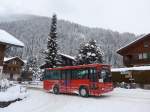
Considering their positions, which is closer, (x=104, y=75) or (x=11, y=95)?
(x=11, y=95)

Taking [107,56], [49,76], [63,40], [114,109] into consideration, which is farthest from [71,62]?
[63,40]

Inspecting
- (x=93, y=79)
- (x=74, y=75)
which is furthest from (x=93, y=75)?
(x=74, y=75)

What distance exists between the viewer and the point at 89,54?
47875 mm

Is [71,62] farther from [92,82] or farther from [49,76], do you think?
[92,82]

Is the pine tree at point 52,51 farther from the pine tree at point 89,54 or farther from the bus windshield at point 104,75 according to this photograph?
the bus windshield at point 104,75

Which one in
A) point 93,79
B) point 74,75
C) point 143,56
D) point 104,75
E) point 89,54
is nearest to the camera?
point 93,79

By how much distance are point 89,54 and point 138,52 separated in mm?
9963

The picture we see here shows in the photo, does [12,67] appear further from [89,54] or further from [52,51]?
[89,54]

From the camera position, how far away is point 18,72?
80.2 meters

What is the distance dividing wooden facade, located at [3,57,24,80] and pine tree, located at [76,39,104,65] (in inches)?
1383

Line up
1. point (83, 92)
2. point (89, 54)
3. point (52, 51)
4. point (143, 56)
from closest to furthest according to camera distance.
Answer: point (83, 92), point (143, 56), point (89, 54), point (52, 51)

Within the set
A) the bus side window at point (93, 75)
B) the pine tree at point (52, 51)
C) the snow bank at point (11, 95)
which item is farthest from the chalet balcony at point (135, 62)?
the snow bank at point (11, 95)

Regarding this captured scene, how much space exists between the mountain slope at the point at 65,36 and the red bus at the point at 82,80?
314 feet

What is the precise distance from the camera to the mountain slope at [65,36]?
126 metres
